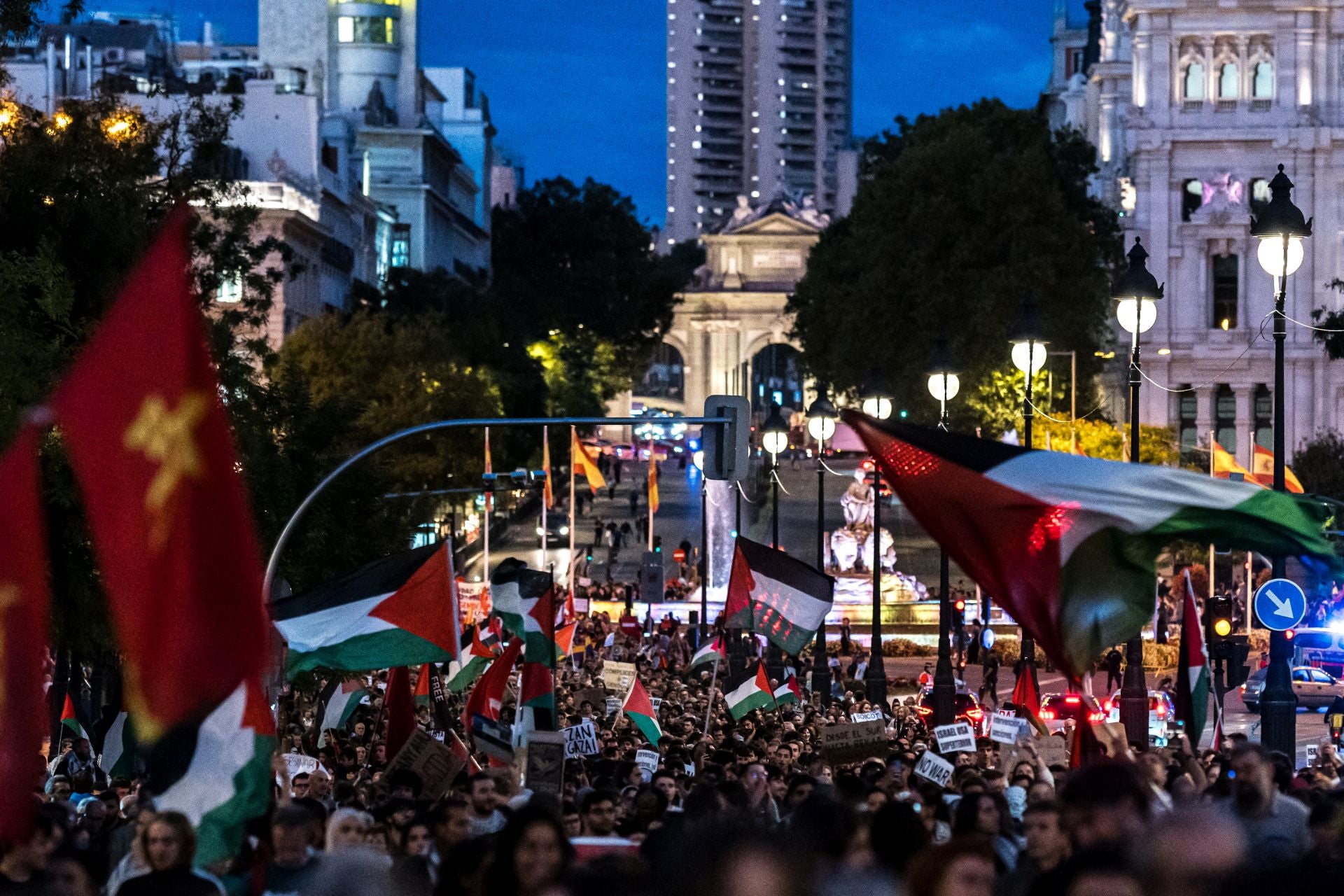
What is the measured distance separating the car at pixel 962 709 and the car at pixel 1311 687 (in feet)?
15.5

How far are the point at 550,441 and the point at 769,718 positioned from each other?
67.7 metres

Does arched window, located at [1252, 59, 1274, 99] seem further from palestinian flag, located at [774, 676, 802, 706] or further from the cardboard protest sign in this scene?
the cardboard protest sign

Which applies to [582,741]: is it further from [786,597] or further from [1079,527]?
[1079,527]

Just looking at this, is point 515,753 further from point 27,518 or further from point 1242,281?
point 1242,281

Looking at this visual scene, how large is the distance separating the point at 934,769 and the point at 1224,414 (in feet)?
227

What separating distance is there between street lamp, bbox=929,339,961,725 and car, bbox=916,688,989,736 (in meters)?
0.12

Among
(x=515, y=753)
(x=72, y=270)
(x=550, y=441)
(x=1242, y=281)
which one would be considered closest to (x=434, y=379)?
(x=550, y=441)

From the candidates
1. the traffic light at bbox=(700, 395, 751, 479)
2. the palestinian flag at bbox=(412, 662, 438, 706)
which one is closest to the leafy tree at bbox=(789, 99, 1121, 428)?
the palestinian flag at bbox=(412, 662, 438, 706)

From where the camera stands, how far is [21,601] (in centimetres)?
892

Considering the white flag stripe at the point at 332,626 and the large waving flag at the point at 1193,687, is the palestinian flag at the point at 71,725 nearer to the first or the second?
the white flag stripe at the point at 332,626

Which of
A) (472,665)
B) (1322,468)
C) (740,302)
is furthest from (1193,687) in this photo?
(740,302)

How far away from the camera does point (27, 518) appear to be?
8961 mm

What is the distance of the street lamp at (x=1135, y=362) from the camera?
2392 cm

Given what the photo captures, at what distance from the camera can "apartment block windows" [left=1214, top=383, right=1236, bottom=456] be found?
82.6 m
